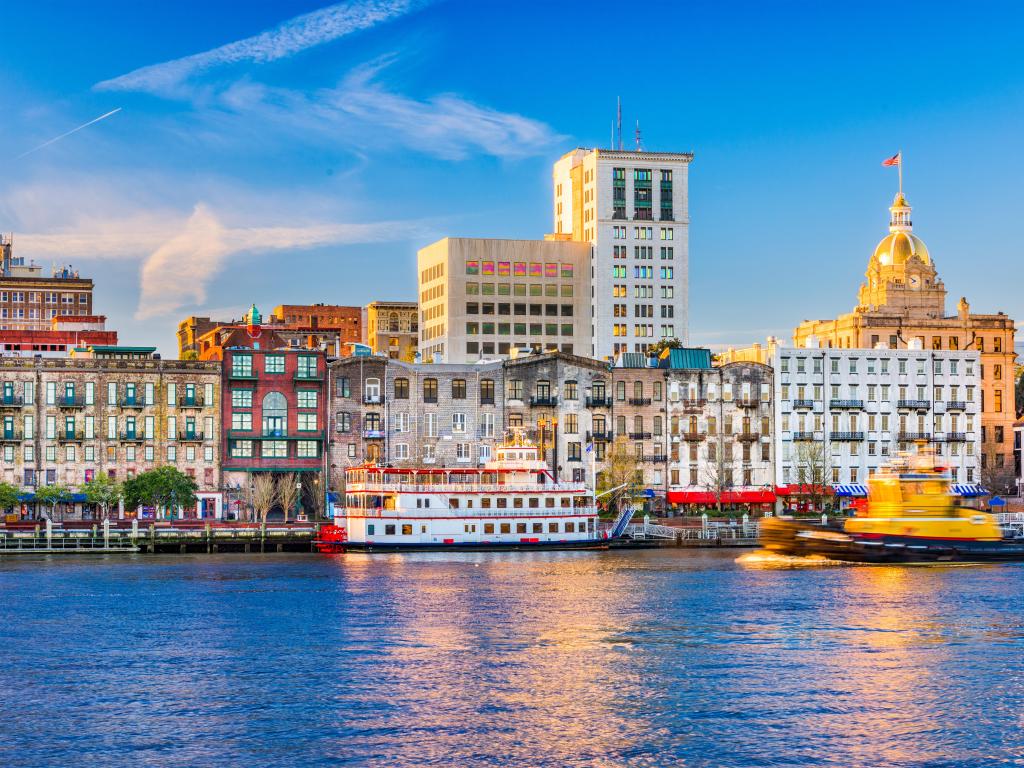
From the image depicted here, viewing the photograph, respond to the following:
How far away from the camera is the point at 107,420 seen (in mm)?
140375

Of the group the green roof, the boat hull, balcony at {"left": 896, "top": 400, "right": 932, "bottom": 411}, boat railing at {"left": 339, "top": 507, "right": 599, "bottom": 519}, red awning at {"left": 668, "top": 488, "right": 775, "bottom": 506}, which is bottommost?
the boat hull

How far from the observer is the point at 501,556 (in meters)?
117

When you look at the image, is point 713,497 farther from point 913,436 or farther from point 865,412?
point 913,436

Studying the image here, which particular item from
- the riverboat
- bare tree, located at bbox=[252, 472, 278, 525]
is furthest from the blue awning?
bare tree, located at bbox=[252, 472, 278, 525]

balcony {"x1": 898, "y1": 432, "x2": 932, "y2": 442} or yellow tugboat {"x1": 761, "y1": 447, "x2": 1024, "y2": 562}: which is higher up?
balcony {"x1": 898, "y1": 432, "x2": 932, "y2": 442}

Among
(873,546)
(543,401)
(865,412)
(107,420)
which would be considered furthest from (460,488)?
(865,412)

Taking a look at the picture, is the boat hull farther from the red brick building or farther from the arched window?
the arched window

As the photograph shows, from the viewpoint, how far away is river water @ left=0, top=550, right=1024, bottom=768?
50.0 meters

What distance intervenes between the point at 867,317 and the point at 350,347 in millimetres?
67048

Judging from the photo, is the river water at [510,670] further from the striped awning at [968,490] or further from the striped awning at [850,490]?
the striped awning at [968,490]

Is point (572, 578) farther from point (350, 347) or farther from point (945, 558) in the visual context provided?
point (350, 347)

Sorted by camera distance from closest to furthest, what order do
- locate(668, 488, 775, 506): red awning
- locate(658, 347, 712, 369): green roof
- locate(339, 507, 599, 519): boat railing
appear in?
locate(339, 507, 599, 519): boat railing < locate(668, 488, 775, 506): red awning < locate(658, 347, 712, 369): green roof

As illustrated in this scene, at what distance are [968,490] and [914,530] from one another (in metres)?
51.9

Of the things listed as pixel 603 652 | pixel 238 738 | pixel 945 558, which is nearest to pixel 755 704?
pixel 603 652
